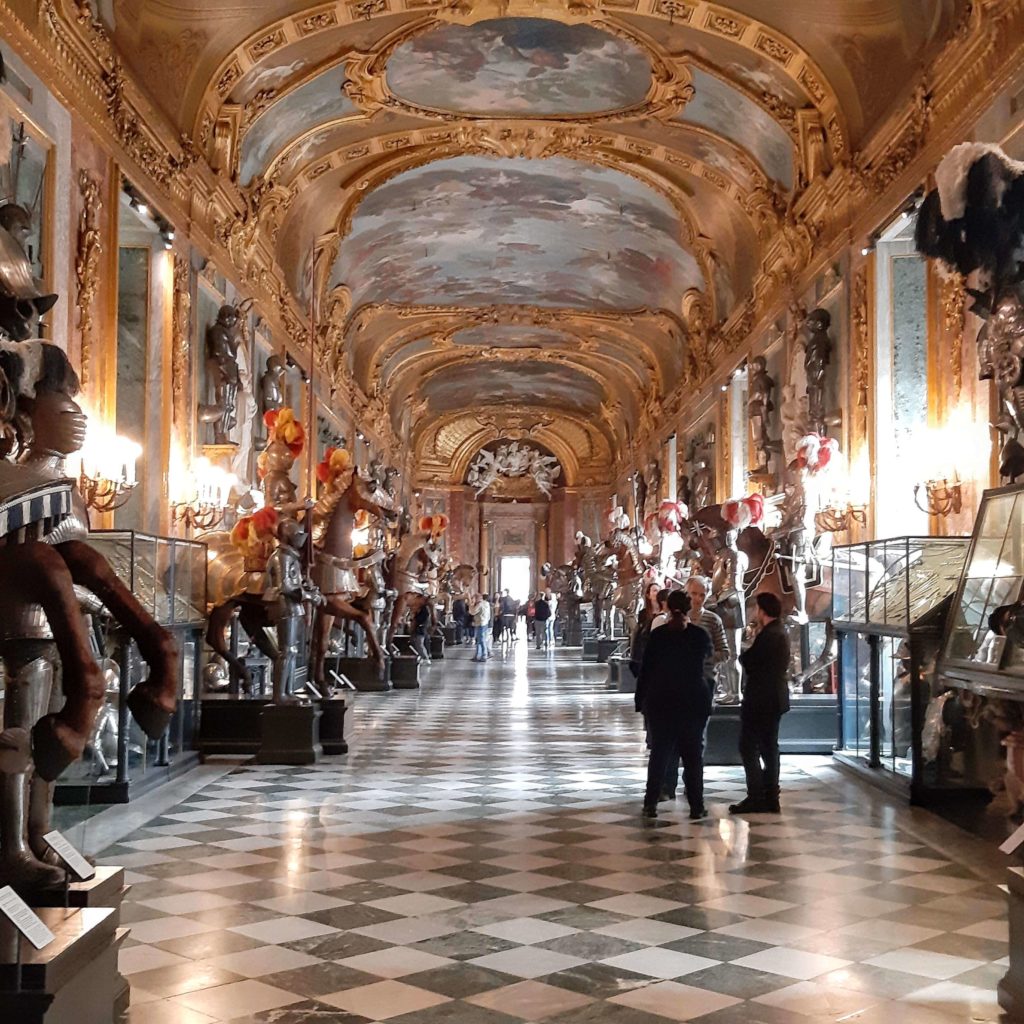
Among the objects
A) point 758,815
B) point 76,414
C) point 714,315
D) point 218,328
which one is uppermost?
point 714,315

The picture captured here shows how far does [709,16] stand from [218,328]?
719 centimetres

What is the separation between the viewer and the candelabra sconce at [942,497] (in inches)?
454

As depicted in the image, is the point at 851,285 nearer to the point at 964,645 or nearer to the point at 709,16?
the point at 709,16

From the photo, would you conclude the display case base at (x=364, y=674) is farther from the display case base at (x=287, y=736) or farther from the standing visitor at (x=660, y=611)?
the display case base at (x=287, y=736)

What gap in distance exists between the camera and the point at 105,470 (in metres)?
11.6

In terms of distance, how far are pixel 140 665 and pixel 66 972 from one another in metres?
6.40

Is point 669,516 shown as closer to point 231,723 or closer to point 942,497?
point 942,497

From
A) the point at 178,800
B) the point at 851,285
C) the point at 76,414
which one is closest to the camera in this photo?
the point at 76,414

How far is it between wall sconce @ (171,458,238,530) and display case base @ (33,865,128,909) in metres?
10.3

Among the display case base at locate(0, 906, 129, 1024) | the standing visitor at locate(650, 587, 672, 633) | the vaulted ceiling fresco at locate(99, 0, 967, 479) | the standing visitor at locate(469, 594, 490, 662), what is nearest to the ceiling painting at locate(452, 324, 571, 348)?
the vaulted ceiling fresco at locate(99, 0, 967, 479)

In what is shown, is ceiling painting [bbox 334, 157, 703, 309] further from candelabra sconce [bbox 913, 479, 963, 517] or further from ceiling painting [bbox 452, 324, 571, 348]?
candelabra sconce [bbox 913, 479, 963, 517]

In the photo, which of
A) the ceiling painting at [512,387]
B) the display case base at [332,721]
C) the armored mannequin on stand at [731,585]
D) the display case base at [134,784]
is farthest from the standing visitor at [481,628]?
the display case base at [134,784]

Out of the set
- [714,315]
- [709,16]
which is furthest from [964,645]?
[714,315]

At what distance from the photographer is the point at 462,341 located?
115 feet
